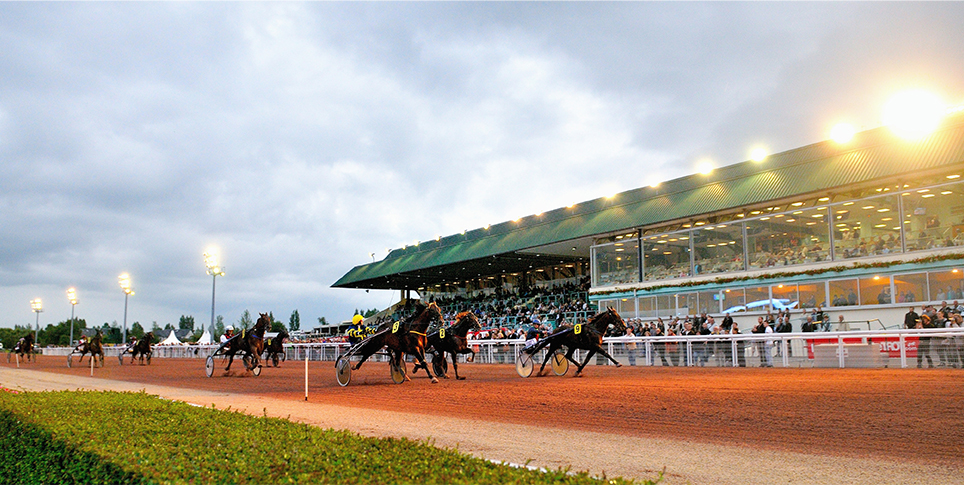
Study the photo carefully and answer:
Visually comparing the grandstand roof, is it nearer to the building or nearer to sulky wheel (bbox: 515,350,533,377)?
the building

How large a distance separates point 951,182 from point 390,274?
133ft

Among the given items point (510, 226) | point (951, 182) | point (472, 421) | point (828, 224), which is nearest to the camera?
point (472, 421)

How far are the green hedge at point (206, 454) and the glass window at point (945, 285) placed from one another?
83.6 feet

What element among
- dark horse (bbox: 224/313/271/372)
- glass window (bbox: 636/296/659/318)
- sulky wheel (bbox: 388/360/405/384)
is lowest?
sulky wheel (bbox: 388/360/405/384)

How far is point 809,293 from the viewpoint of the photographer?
96.0 ft

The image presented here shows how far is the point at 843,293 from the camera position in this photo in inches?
1106

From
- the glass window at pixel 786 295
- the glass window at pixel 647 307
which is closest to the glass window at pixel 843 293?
the glass window at pixel 786 295

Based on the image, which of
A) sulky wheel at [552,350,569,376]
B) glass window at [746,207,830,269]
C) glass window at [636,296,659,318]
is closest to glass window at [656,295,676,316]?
glass window at [636,296,659,318]

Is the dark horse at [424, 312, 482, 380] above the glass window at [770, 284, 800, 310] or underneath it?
underneath

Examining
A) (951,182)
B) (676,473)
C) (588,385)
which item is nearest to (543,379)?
(588,385)

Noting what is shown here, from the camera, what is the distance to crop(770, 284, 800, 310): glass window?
29.7m

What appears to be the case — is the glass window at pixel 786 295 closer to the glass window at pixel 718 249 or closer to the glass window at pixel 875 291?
the glass window at pixel 718 249

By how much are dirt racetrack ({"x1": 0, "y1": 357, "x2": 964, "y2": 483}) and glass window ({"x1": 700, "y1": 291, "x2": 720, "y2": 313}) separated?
15.1 meters

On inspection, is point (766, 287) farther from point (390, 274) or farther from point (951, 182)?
point (390, 274)
